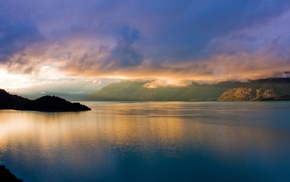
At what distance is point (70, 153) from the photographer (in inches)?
2630

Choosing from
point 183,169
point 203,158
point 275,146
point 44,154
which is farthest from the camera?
point 275,146

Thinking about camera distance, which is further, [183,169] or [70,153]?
[70,153]

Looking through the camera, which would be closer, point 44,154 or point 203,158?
point 203,158

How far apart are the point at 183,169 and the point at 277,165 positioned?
19.4 metres

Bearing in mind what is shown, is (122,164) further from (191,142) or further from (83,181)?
(191,142)

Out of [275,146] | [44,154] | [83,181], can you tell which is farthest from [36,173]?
[275,146]

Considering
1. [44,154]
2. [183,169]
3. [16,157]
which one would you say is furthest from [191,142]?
[16,157]

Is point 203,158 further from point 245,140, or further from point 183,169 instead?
point 245,140

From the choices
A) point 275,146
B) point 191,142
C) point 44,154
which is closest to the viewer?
point 44,154

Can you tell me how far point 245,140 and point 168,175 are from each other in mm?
44555

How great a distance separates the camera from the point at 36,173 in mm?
50344

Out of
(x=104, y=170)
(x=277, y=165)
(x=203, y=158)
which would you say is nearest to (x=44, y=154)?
(x=104, y=170)

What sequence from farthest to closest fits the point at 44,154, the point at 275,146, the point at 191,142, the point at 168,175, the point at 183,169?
the point at 191,142 → the point at 275,146 → the point at 44,154 → the point at 183,169 → the point at 168,175

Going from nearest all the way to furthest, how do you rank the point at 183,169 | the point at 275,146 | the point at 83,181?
the point at 83,181
the point at 183,169
the point at 275,146
